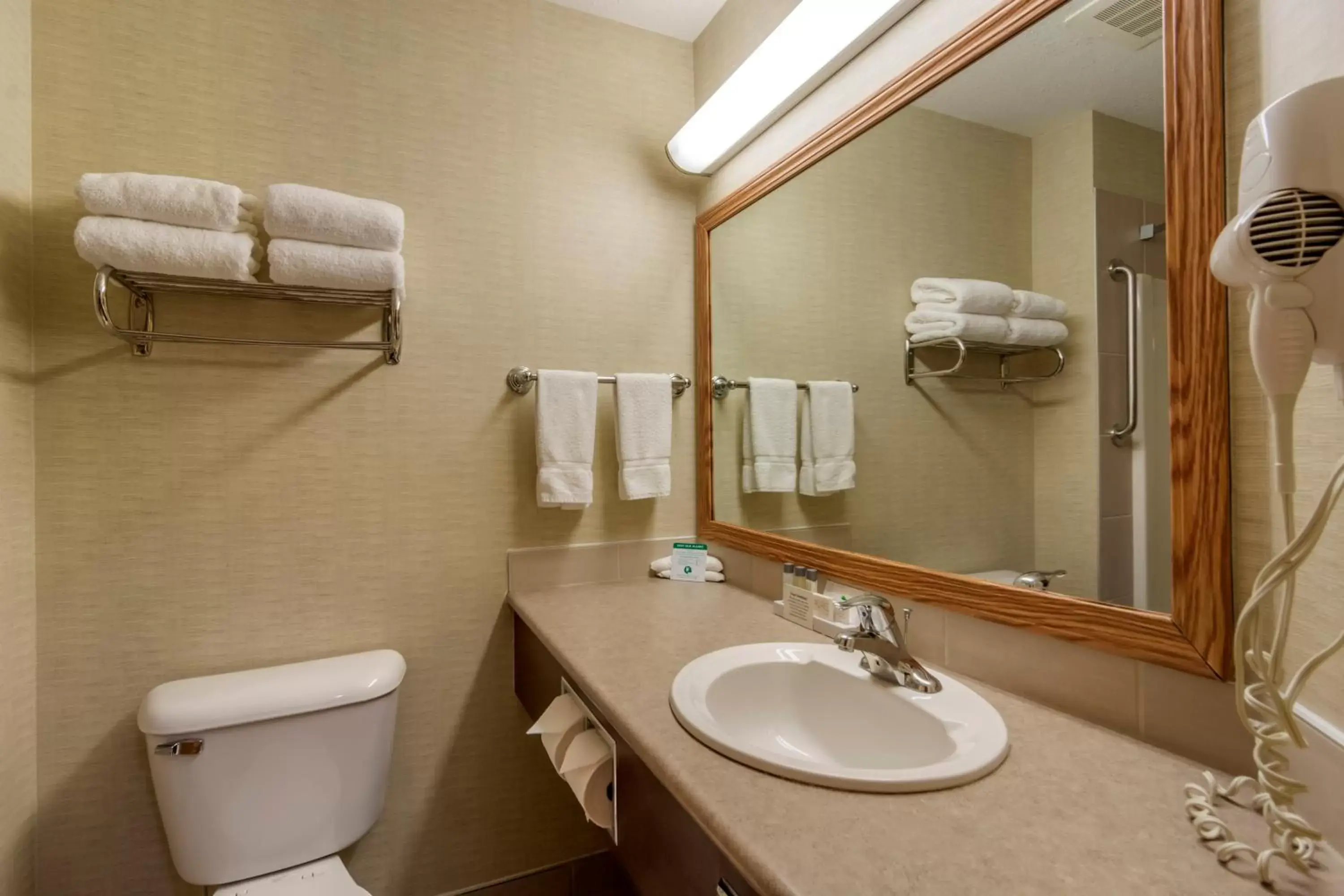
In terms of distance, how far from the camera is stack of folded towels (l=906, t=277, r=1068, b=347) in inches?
34.7

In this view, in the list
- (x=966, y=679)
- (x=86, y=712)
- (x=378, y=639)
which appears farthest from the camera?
(x=378, y=639)

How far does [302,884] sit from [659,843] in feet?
2.76

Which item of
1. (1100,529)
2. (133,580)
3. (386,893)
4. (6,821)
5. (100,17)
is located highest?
(100,17)

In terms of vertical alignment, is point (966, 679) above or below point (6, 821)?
above

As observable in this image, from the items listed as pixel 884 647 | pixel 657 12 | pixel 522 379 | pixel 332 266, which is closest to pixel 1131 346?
pixel 884 647

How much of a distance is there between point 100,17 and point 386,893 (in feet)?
6.47

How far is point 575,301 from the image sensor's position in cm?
159

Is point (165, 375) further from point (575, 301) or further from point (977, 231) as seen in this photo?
point (977, 231)

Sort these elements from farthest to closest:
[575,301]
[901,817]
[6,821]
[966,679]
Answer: [575,301], [6,821], [966,679], [901,817]

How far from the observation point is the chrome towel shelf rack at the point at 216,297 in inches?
44.8

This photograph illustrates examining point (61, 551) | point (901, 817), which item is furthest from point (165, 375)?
point (901, 817)

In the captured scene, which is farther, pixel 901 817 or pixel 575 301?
pixel 575 301

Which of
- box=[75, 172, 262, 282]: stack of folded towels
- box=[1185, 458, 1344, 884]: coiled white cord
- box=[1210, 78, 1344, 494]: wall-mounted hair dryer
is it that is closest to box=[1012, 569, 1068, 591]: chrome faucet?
box=[1185, 458, 1344, 884]: coiled white cord

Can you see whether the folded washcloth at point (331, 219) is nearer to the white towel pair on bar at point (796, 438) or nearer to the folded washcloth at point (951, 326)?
the white towel pair on bar at point (796, 438)
